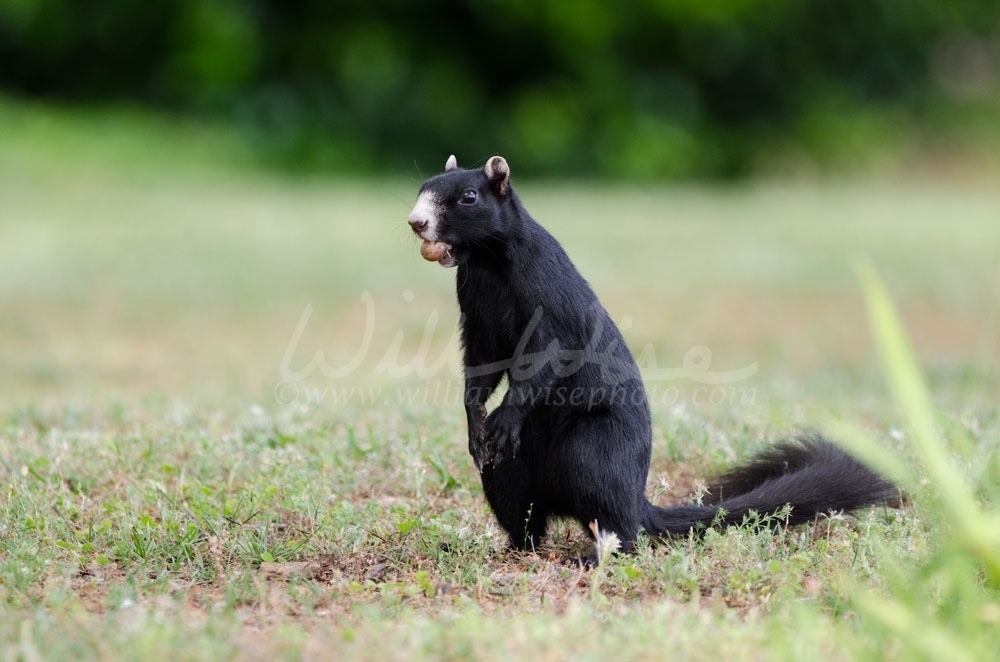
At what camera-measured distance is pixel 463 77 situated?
75.8 ft

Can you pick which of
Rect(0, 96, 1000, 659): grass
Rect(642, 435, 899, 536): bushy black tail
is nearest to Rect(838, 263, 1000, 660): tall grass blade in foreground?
Rect(0, 96, 1000, 659): grass

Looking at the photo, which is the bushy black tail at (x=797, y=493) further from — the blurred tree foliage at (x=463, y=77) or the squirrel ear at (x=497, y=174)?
the blurred tree foliage at (x=463, y=77)

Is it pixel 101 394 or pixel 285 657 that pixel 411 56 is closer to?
pixel 101 394

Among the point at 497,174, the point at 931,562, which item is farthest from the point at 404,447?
the point at 931,562

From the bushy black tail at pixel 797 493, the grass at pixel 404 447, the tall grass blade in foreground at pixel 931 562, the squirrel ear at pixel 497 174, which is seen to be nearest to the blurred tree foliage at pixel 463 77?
the grass at pixel 404 447

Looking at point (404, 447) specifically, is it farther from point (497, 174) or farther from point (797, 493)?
point (797, 493)

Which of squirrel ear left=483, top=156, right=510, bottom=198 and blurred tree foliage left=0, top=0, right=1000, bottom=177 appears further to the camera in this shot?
blurred tree foliage left=0, top=0, right=1000, bottom=177

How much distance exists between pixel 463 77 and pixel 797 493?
19.7 metres

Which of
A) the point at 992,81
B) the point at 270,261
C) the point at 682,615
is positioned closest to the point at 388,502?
the point at 682,615

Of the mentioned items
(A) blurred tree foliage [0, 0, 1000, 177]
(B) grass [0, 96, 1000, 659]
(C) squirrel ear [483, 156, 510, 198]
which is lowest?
(B) grass [0, 96, 1000, 659]

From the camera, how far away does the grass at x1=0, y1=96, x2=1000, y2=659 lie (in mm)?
3143

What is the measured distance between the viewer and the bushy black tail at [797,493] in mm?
4141

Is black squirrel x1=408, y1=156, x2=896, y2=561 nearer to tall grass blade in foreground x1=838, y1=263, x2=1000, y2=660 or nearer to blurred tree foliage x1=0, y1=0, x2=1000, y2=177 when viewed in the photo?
tall grass blade in foreground x1=838, y1=263, x2=1000, y2=660

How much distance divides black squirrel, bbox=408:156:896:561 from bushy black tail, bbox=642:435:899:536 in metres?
0.01
